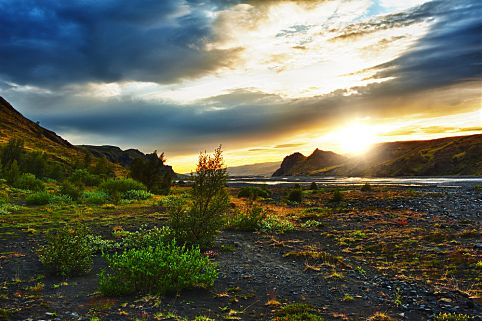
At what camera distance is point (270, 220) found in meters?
23.0

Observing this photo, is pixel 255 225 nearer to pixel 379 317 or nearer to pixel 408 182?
pixel 379 317

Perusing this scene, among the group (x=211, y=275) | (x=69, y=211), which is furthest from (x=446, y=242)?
(x=69, y=211)

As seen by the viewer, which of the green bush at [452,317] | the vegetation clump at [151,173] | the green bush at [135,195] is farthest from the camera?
the vegetation clump at [151,173]

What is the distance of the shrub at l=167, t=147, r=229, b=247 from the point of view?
15727 millimetres

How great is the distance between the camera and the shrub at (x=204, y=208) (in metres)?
15.7

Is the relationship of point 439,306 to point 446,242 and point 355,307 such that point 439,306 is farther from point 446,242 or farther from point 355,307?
point 446,242

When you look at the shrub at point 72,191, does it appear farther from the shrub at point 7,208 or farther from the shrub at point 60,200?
the shrub at point 7,208

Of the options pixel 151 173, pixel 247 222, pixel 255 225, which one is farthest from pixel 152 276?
pixel 151 173

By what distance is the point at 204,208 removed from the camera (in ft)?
53.9

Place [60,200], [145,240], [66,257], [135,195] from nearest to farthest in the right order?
[66,257], [145,240], [60,200], [135,195]

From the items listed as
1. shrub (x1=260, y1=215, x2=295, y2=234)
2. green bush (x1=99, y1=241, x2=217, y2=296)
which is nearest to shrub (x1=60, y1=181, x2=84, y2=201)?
shrub (x1=260, y1=215, x2=295, y2=234)

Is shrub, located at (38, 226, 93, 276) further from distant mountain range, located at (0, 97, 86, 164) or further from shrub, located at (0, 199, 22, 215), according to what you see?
distant mountain range, located at (0, 97, 86, 164)

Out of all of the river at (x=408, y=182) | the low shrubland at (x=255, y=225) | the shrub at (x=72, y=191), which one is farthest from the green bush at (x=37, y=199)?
the river at (x=408, y=182)

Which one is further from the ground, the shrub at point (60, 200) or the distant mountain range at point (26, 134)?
the distant mountain range at point (26, 134)
